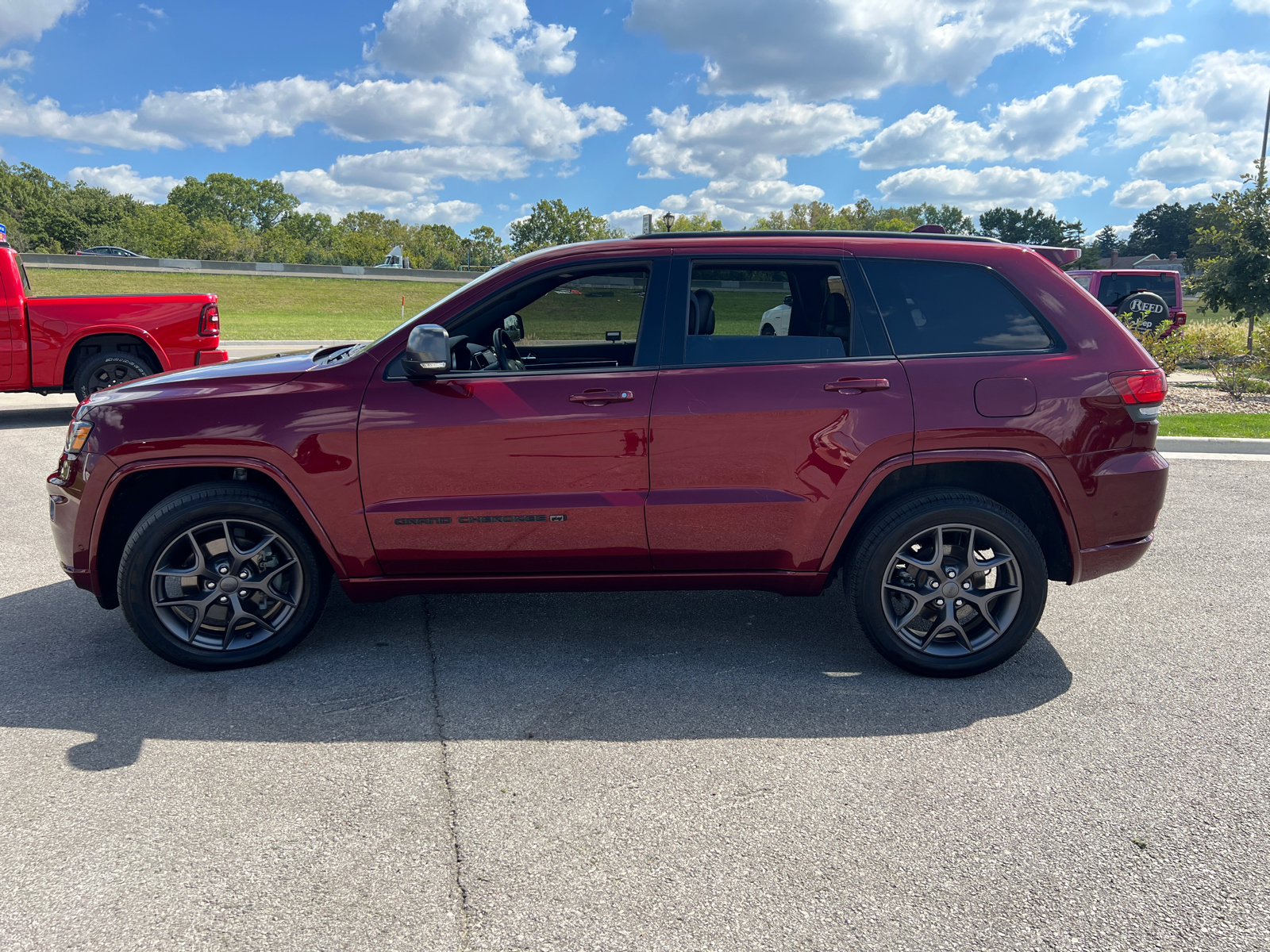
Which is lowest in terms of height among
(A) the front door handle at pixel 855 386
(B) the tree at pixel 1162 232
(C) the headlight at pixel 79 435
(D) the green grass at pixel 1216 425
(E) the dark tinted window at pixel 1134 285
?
(D) the green grass at pixel 1216 425

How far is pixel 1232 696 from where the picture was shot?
360cm

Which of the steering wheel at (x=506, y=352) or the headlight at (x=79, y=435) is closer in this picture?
the headlight at (x=79, y=435)

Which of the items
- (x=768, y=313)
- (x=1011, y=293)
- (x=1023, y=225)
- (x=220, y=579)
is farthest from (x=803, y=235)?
(x=1023, y=225)

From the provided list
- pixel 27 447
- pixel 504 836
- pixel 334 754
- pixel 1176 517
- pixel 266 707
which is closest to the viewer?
pixel 504 836

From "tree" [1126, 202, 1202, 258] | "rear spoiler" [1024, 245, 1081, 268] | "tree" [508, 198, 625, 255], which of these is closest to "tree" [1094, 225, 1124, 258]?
"tree" [1126, 202, 1202, 258]

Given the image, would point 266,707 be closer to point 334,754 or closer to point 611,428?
point 334,754

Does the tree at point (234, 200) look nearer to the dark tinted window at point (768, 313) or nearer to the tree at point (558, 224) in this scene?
the tree at point (558, 224)

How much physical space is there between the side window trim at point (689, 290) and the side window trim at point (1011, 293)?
0.03 meters

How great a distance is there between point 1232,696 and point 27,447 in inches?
397

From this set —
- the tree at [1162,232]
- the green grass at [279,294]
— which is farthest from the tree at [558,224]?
the tree at [1162,232]

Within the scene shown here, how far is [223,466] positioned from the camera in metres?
3.74

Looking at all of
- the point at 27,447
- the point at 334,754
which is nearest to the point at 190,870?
the point at 334,754

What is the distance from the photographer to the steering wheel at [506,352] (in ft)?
13.0

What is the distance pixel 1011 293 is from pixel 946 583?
1.28 metres
